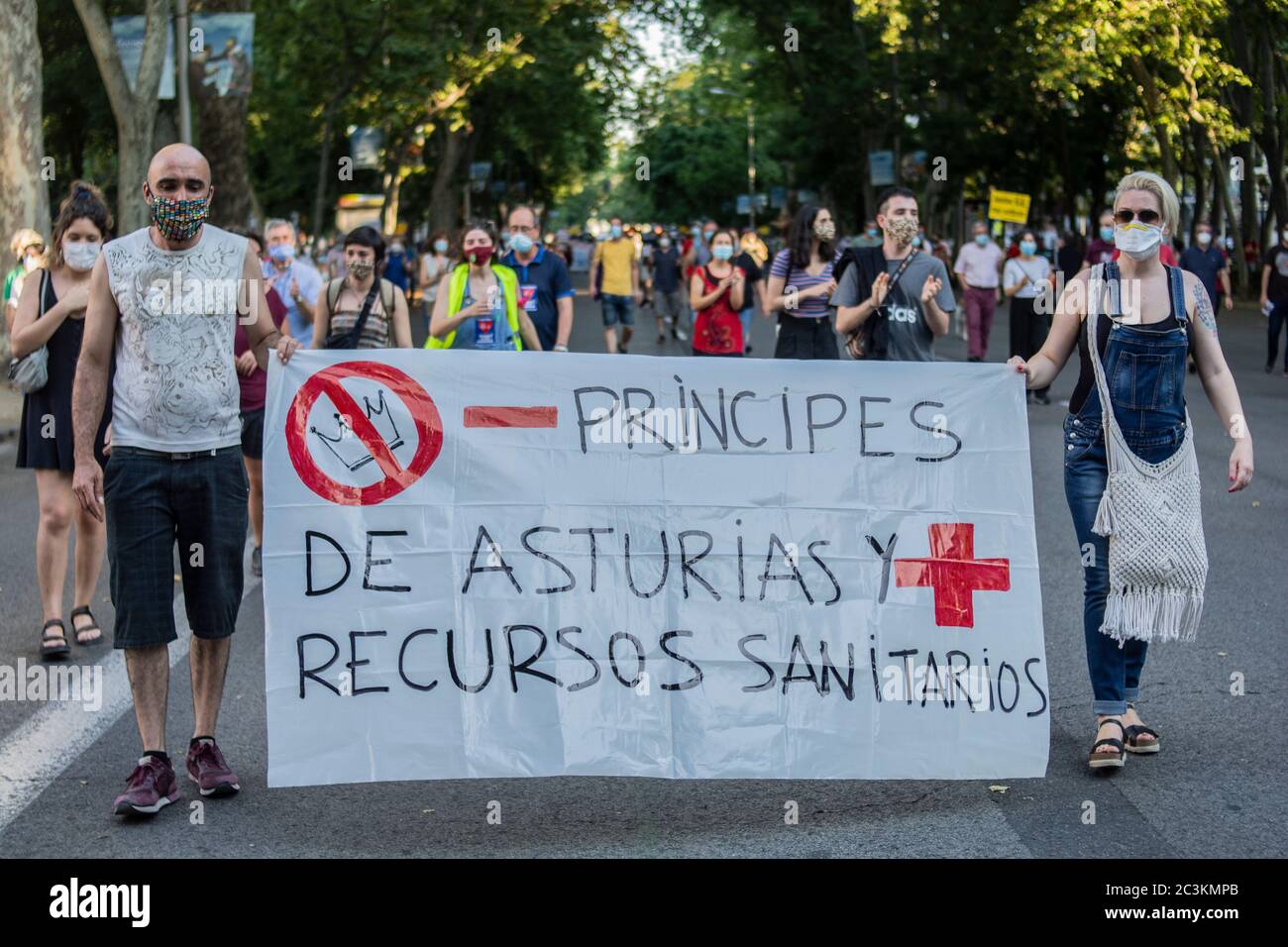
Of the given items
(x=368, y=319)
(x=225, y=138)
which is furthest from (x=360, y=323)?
(x=225, y=138)

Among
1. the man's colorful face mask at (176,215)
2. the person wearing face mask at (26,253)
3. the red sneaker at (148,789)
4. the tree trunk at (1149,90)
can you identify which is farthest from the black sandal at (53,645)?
the tree trunk at (1149,90)

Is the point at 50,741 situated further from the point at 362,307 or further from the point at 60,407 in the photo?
the point at 362,307

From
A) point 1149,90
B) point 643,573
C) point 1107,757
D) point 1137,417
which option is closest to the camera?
point 643,573

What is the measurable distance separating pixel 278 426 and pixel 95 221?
2.22m

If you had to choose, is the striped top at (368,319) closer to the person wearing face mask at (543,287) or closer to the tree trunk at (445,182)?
the person wearing face mask at (543,287)

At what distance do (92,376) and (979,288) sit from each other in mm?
16108

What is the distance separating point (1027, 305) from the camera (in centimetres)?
1759

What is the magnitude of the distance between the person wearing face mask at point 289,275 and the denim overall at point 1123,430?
5321 mm

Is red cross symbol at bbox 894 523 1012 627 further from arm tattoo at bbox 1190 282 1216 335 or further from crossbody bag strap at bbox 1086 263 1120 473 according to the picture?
arm tattoo at bbox 1190 282 1216 335

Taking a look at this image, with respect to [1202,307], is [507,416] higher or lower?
lower

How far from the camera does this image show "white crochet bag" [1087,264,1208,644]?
5.46 metres

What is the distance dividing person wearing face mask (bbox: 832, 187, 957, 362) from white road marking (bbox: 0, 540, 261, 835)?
117 inches

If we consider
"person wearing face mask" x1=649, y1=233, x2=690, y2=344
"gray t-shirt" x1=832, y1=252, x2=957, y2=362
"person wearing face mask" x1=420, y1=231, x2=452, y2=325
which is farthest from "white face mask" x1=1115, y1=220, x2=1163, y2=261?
"person wearing face mask" x1=649, y1=233, x2=690, y2=344

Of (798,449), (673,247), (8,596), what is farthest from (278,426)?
(673,247)
